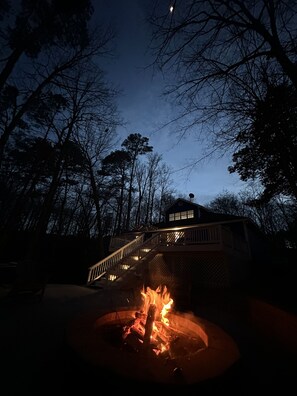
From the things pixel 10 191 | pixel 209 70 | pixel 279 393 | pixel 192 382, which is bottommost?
pixel 279 393

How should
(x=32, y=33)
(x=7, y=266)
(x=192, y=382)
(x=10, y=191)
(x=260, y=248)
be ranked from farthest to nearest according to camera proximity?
(x=10, y=191) → (x=260, y=248) → (x=7, y=266) → (x=32, y=33) → (x=192, y=382)

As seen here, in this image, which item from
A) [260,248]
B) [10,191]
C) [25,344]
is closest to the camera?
[25,344]

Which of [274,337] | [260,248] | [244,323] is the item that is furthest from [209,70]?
[260,248]

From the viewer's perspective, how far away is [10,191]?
21.8 meters

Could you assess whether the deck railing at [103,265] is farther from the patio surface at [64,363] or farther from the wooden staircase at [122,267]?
the patio surface at [64,363]

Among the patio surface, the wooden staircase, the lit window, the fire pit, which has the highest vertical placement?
the lit window

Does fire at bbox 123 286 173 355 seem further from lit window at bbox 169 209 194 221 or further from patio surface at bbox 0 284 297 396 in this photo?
lit window at bbox 169 209 194 221

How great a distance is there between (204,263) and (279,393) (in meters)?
8.37

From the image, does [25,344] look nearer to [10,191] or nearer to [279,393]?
[279,393]

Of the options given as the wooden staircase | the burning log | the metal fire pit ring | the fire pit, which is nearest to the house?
the wooden staircase

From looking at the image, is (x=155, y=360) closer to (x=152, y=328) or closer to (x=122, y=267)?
(x=152, y=328)

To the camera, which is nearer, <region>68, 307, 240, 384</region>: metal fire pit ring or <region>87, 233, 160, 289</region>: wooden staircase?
<region>68, 307, 240, 384</region>: metal fire pit ring

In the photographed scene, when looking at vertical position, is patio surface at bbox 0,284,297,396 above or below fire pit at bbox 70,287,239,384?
below

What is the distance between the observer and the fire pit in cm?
179
